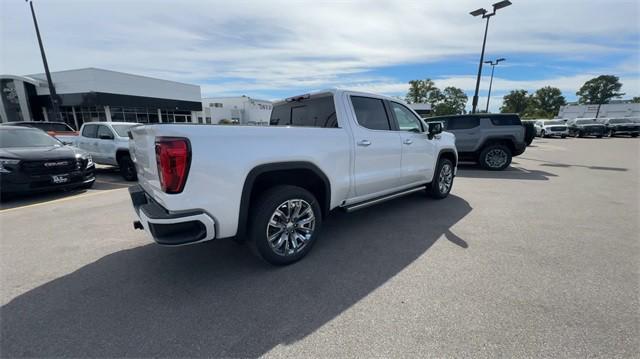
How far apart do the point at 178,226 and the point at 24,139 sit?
268 inches

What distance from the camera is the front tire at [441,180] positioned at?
17.2ft

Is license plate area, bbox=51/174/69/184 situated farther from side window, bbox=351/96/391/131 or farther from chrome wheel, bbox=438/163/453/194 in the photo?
chrome wheel, bbox=438/163/453/194

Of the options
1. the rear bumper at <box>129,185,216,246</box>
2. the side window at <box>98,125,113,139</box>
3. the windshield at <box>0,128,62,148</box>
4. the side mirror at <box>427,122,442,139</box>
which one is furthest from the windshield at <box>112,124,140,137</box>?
the side mirror at <box>427,122,442,139</box>

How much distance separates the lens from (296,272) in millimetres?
2850

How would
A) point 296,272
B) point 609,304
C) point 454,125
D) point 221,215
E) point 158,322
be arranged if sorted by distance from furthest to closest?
point 454,125, point 296,272, point 221,215, point 609,304, point 158,322

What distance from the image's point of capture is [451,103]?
263 ft

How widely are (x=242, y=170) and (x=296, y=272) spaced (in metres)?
1.21

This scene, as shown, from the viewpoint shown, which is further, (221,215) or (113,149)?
(113,149)

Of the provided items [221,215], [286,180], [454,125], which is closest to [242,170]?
[221,215]

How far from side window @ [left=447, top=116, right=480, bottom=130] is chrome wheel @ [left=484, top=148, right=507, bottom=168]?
1075mm

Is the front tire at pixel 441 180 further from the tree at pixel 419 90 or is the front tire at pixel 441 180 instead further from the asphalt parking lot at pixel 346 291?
the tree at pixel 419 90

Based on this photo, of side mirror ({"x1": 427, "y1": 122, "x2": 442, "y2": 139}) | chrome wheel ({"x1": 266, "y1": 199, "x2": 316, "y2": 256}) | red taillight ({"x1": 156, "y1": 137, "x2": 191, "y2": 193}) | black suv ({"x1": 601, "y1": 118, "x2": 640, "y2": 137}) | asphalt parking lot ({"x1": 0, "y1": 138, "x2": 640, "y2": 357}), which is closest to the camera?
asphalt parking lot ({"x1": 0, "y1": 138, "x2": 640, "y2": 357})

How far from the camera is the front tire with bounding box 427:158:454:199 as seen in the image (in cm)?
525

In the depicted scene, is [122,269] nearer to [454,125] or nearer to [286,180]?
[286,180]
